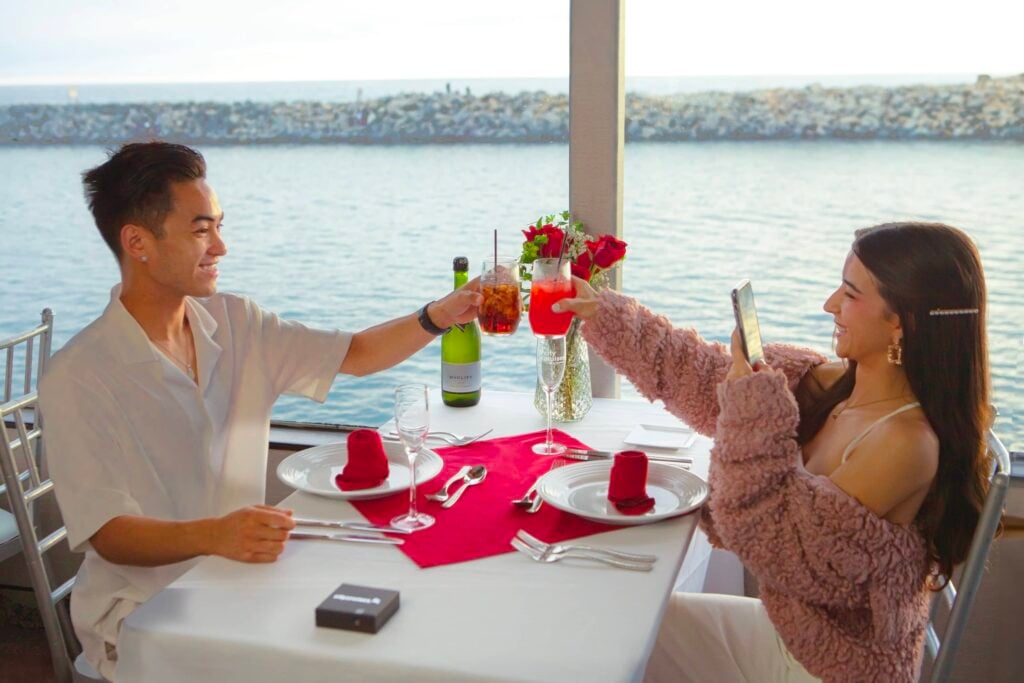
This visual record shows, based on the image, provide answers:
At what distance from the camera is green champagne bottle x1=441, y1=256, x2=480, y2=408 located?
205 cm

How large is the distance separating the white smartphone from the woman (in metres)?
0.02

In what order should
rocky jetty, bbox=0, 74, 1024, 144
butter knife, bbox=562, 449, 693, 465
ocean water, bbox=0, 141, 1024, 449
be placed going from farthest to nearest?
ocean water, bbox=0, 141, 1024, 449 → rocky jetty, bbox=0, 74, 1024, 144 → butter knife, bbox=562, 449, 693, 465

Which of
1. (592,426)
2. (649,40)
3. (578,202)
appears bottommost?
(592,426)

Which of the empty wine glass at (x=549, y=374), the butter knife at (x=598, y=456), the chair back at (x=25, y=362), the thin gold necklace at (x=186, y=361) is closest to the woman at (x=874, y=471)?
the butter knife at (x=598, y=456)

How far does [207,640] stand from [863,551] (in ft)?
2.77

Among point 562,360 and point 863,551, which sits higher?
point 562,360

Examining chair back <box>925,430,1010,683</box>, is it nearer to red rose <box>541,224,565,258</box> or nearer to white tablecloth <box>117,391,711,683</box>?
white tablecloth <box>117,391,711,683</box>

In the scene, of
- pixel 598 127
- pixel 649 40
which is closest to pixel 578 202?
pixel 598 127

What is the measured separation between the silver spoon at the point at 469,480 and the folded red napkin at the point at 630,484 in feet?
0.79

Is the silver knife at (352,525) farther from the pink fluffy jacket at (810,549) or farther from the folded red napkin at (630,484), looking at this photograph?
the pink fluffy jacket at (810,549)

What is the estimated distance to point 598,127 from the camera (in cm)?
228

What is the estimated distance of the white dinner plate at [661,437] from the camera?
180 cm

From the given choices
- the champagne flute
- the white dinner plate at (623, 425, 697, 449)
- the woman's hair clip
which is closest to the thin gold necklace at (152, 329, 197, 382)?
the champagne flute

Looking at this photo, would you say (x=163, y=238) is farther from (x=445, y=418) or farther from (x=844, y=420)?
(x=844, y=420)
